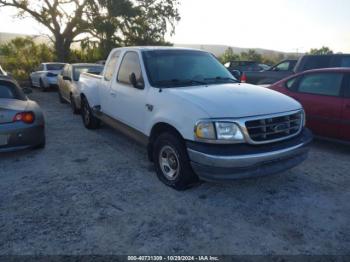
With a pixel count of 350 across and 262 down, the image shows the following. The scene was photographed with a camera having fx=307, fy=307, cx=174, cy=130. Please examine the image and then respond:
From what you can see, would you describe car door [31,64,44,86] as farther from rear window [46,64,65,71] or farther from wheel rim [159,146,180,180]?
wheel rim [159,146,180,180]

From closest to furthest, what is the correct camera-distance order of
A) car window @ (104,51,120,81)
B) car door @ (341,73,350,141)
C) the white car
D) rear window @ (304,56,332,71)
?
car door @ (341,73,350,141), car window @ (104,51,120,81), rear window @ (304,56,332,71), the white car

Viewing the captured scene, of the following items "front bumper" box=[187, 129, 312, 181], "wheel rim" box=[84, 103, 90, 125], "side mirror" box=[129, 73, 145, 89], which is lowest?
"wheel rim" box=[84, 103, 90, 125]

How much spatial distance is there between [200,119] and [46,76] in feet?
41.6

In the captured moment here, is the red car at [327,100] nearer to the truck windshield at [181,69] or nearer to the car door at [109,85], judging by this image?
the truck windshield at [181,69]

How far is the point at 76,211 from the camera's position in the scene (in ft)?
11.9

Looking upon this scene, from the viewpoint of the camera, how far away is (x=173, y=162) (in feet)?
13.5

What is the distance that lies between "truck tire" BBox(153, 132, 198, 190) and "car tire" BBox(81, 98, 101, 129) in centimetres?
335

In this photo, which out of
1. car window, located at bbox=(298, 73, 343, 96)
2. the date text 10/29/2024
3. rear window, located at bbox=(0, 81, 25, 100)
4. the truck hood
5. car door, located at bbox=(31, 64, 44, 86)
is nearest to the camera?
the date text 10/29/2024

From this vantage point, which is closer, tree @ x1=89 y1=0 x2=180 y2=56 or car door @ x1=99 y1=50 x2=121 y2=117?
car door @ x1=99 y1=50 x2=121 y2=117

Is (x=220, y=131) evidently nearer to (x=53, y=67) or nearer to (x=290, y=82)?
(x=290, y=82)

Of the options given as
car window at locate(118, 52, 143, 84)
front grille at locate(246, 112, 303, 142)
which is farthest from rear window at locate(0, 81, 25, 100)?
front grille at locate(246, 112, 303, 142)

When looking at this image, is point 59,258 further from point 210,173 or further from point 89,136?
point 89,136

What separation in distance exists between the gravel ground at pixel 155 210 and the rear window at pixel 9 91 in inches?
43.0

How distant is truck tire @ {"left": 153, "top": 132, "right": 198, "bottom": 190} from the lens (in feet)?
12.6
